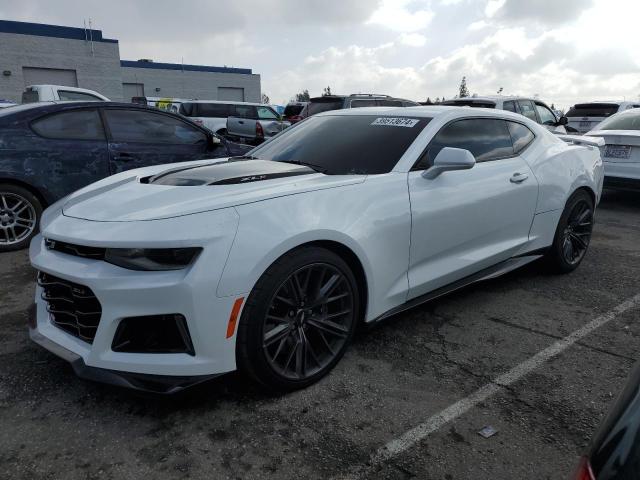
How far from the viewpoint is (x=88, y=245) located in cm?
230

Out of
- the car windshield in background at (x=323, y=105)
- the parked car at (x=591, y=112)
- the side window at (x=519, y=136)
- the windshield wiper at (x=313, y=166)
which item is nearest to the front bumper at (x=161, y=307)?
the windshield wiper at (x=313, y=166)

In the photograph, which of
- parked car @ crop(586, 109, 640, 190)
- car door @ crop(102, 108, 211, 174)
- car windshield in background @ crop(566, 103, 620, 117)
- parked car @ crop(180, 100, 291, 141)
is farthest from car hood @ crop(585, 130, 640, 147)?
parked car @ crop(180, 100, 291, 141)

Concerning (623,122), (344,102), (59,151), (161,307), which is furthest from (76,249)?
(344,102)

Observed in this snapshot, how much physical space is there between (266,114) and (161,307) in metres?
14.8

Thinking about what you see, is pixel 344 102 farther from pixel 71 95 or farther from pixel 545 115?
pixel 71 95

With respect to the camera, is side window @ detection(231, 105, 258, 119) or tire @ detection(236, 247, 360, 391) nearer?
tire @ detection(236, 247, 360, 391)

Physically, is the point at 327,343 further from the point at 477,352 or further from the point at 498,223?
the point at 498,223

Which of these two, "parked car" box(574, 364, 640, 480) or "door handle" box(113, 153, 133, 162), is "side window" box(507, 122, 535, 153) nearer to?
"parked car" box(574, 364, 640, 480)

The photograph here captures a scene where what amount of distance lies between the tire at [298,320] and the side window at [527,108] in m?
9.45

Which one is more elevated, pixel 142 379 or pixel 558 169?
pixel 558 169

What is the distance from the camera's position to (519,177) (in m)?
3.78

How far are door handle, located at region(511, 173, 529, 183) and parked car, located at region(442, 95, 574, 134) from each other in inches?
254

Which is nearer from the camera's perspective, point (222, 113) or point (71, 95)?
point (71, 95)

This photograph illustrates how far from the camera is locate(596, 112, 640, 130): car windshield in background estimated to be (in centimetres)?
789
